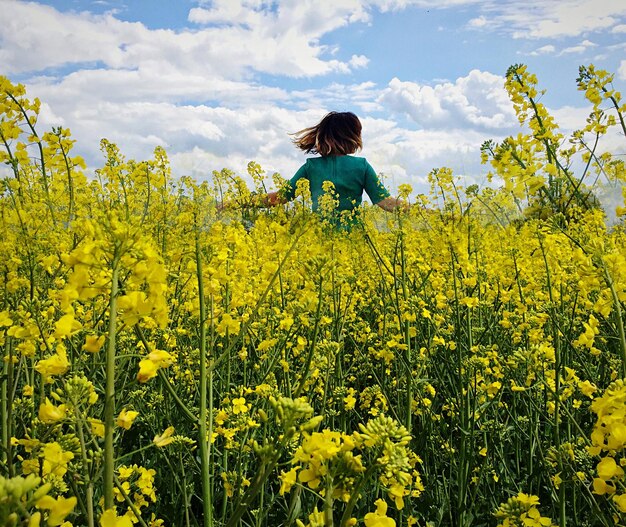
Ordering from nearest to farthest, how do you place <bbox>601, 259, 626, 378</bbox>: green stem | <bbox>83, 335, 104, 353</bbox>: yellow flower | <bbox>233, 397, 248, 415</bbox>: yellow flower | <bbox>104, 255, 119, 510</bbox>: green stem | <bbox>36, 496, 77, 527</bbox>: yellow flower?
<bbox>36, 496, 77, 527</bbox>: yellow flower, <bbox>104, 255, 119, 510</bbox>: green stem, <bbox>83, 335, 104, 353</bbox>: yellow flower, <bbox>601, 259, 626, 378</bbox>: green stem, <bbox>233, 397, 248, 415</bbox>: yellow flower

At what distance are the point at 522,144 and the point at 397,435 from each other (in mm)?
1868

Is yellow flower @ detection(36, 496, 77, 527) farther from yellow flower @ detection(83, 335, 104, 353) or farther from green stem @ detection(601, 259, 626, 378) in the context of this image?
green stem @ detection(601, 259, 626, 378)

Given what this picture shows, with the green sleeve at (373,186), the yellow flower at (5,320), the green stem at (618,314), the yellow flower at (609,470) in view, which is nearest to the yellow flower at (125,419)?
the yellow flower at (5,320)

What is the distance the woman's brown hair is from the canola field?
10.5ft

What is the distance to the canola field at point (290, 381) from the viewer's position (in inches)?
44.4

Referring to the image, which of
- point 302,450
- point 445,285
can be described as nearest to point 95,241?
point 302,450

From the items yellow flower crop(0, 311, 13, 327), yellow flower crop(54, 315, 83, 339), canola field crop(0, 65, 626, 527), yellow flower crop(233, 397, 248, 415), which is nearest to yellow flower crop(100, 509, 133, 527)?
canola field crop(0, 65, 626, 527)

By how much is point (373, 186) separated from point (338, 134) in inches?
40.0

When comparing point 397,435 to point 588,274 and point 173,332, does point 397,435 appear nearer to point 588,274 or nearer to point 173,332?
point 588,274

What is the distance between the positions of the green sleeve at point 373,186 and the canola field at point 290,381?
8.94ft

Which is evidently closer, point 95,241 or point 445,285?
point 95,241

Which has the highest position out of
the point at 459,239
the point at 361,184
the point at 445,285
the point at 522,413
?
the point at 361,184

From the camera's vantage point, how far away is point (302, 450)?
1.04 metres

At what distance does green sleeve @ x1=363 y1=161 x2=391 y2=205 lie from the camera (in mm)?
7562
